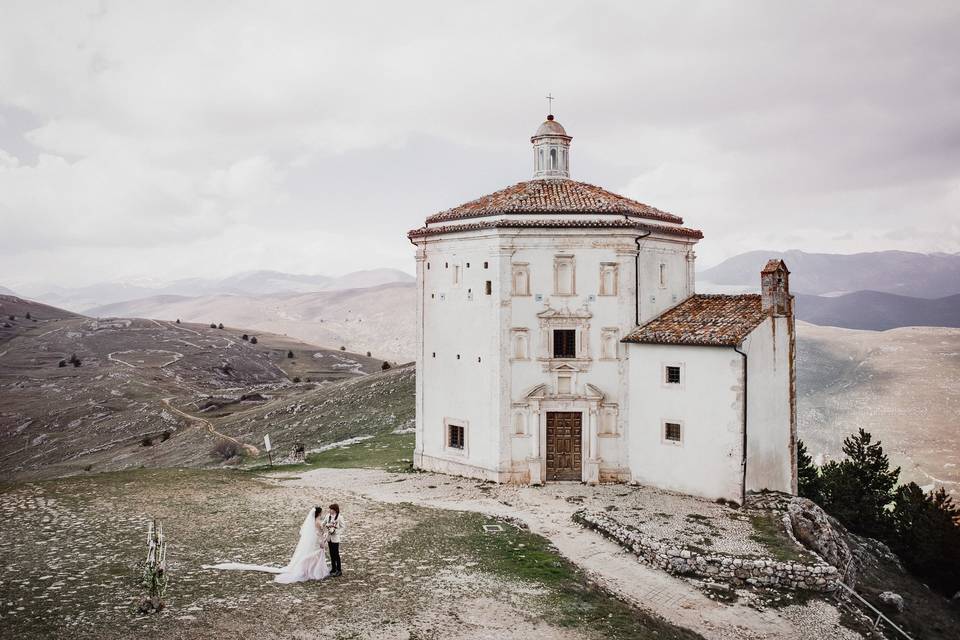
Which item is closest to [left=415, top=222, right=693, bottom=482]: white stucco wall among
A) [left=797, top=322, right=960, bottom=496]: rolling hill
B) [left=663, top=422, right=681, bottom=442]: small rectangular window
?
[left=663, top=422, right=681, bottom=442]: small rectangular window

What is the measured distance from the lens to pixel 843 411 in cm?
11612

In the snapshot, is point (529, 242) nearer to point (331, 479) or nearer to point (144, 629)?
point (331, 479)

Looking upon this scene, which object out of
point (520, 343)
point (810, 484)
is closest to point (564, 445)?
point (520, 343)

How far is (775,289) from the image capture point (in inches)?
1035

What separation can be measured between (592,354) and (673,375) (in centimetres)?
343

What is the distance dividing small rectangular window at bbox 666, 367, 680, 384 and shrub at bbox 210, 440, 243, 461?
103 feet

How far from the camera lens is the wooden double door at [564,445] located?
28.2 m

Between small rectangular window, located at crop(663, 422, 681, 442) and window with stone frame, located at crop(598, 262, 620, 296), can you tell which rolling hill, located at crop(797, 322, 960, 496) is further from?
window with stone frame, located at crop(598, 262, 620, 296)

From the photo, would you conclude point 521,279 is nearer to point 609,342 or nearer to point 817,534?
point 609,342

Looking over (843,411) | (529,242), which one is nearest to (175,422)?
(529,242)

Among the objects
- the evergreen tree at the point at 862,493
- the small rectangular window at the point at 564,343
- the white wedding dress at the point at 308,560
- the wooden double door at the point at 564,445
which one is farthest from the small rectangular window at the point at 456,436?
the evergreen tree at the point at 862,493

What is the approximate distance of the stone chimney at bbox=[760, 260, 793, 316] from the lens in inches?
1033

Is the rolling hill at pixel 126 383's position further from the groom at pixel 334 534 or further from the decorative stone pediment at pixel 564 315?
the groom at pixel 334 534

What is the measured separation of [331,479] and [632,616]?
17.2 m
